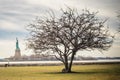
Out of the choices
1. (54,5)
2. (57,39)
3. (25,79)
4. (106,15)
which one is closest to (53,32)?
(57,39)

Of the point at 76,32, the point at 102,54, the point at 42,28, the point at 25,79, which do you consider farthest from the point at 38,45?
the point at 25,79

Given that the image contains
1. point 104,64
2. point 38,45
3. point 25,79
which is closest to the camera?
point 25,79

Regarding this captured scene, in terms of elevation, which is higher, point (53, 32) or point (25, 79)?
point (53, 32)

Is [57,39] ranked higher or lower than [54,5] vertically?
lower

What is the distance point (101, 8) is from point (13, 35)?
4.97 meters

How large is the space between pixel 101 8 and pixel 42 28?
3.77 metres

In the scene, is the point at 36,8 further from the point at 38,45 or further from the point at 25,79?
the point at 25,79

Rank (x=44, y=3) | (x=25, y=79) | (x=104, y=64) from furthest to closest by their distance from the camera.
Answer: (x=104, y=64), (x=44, y=3), (x=25, y=79)

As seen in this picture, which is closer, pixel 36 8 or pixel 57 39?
pixel 36 8

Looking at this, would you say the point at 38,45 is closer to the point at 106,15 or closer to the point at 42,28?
the point at 42,28

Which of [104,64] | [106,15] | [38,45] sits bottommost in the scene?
[104,64]

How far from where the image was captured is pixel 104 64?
24.5m

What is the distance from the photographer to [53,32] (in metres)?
19.4

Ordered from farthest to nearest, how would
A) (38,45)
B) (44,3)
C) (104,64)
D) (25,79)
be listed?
(104,64)
(38,45)
(44,3)
(25,79)
